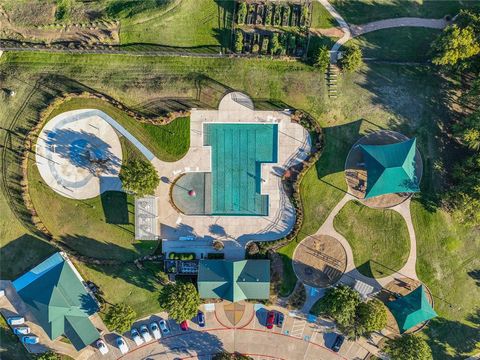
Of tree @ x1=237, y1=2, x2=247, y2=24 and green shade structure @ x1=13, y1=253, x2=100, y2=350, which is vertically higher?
tree @ x1=237, y1=2, x2=247, y2=24

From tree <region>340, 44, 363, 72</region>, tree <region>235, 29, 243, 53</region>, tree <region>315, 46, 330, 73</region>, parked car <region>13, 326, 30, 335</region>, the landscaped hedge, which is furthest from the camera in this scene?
parked car <region>13, 326, 30, 335</region>

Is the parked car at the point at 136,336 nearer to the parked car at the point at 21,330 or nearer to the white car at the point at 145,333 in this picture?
the white car at the point at 145,333

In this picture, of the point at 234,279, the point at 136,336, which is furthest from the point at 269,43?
the point at 136,336

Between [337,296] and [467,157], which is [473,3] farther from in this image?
[337,296]

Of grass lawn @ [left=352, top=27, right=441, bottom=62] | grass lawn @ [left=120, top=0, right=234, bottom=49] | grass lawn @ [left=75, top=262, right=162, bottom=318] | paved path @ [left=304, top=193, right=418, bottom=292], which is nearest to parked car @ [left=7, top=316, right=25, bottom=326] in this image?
grass lawn @ [left=75, top=262, right=162, bottom=318]

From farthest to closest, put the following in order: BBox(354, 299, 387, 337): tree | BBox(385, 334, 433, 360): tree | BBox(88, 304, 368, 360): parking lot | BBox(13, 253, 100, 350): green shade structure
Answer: BBox(88, 304, 368, 360): parking lot < BBox(13, 253, 100, 350): green shade structure < BBox(354, 299, 387, 337): tree < BBox(385, 334, 433, 360): tree

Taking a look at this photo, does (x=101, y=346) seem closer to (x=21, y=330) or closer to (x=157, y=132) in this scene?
(x=21, y=330)

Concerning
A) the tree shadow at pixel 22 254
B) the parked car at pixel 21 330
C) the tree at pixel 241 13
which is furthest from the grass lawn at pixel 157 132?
the parked car at pixel 21 330

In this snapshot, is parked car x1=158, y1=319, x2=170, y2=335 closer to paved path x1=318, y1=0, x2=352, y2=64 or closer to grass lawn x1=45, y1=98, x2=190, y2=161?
grass lawn x1=45, y1=98, x2=190, y2=161
